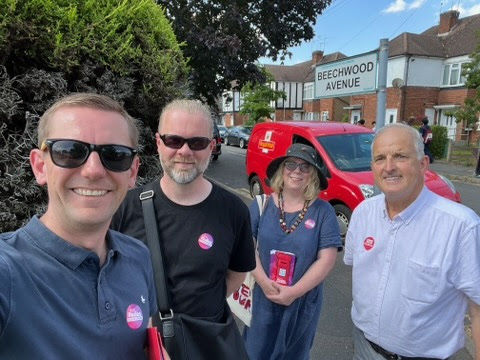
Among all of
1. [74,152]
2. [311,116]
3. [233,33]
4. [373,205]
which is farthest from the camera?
[311,116]

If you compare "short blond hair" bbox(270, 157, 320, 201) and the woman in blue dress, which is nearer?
the woman in blue dress

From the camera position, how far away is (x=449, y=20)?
29.0m

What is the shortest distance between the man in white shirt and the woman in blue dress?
15.1 inches

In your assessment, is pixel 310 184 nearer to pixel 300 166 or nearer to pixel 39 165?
pixel 300 166

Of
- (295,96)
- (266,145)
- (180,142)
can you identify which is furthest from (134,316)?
(295,96)

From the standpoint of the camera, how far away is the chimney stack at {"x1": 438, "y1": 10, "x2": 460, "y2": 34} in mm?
28922

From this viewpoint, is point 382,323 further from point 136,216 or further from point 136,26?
point 136,26

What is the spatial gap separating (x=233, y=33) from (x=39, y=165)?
904 cm

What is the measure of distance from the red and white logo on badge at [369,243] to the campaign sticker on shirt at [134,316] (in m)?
1.31

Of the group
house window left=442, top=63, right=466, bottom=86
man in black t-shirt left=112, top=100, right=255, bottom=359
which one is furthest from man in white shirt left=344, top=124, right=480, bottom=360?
house window left=442, top=63, right=466, bottom=86

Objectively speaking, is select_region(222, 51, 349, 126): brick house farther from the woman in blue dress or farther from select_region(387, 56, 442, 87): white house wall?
the woman in blue dress

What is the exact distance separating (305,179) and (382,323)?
1.06 m

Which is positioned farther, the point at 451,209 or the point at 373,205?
the point at 373,205

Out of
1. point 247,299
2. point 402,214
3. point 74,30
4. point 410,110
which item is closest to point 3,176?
point 74,30
